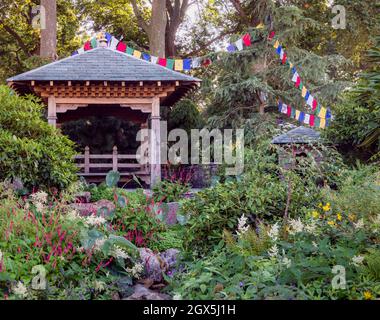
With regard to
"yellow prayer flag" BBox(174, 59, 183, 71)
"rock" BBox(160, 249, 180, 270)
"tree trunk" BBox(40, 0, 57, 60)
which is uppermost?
"tree trunk" BBox(40, 0, 57, 60)

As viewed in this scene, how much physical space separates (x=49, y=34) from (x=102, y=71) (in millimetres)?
5963

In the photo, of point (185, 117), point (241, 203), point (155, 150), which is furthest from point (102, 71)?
point (241, 203)

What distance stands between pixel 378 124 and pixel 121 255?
2626 millimetres

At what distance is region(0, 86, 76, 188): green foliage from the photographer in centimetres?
766

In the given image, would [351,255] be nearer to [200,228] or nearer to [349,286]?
[349,286]

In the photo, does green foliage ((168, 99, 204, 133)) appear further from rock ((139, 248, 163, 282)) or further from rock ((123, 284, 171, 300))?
rock ((123, 284, 171, 300))

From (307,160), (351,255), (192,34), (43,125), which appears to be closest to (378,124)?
(351,255)

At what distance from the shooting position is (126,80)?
11.6 meters

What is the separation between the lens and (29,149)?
304 inches

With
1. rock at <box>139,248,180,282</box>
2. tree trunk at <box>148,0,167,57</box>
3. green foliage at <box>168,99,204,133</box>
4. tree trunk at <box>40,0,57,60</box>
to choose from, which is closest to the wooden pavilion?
green foliage at <box>168,99,204,133</box>

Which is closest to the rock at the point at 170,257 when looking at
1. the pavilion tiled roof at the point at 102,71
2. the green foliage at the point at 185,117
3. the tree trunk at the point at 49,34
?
the pavilion tiled roof at the point at 102,71

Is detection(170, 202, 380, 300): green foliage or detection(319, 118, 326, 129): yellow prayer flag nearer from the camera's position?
detection(170, 202, 380, 300): green foliage

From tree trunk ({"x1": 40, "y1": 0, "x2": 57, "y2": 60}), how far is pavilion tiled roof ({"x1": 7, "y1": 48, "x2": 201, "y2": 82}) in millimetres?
4628

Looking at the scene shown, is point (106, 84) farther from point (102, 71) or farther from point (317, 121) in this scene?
point (317, 121)
